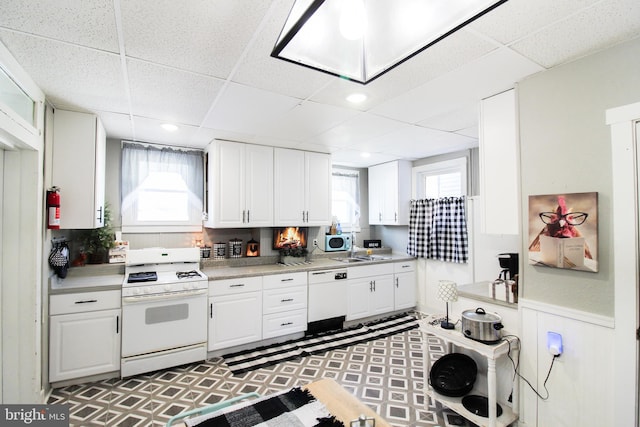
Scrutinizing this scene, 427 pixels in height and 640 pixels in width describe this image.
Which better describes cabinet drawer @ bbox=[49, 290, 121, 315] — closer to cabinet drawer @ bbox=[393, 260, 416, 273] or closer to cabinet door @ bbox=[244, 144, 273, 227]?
cabinet door @ bbox=[244, 144, 273, 227]

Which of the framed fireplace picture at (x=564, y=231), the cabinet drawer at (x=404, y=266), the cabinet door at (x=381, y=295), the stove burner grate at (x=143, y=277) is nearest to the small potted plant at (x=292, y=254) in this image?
the cabinet door at (x=381, y=295)

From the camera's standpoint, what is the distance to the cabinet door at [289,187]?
4004mm

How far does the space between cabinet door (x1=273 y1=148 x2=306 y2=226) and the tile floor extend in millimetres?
1751

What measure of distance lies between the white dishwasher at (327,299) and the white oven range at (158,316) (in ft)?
4.31

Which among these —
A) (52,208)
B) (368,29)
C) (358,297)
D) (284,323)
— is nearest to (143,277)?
(52,208)

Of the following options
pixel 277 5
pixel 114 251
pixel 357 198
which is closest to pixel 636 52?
pixel 277 5

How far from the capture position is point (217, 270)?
12.1ft

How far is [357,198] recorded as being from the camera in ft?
18.0

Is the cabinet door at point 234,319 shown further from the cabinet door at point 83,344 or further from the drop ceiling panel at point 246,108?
the drop ceiling panel at point 246,108

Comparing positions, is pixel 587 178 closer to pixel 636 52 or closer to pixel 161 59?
pixel 636 52

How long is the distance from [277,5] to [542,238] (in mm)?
2051

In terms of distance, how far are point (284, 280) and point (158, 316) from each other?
1382 mm

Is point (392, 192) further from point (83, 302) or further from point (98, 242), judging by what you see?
point (83, 302)

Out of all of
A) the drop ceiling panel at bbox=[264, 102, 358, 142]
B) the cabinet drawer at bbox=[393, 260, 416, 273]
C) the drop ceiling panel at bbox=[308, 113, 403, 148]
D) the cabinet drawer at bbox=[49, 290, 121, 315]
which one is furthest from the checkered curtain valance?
the cabinet drawer at bbox=[49, 290, 121, 315]
